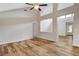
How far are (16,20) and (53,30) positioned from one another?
2.86 ft

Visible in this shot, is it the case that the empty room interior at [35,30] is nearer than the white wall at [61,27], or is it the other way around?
the empty room interior at [35,30]

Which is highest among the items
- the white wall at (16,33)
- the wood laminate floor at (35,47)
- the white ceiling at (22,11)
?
the white ceiling at (22,11)

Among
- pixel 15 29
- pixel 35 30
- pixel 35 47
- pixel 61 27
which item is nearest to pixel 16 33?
pixel 15 29

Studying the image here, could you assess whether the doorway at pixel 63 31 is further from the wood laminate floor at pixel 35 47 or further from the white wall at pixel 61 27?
the wood laminate floor at pixel 35 47

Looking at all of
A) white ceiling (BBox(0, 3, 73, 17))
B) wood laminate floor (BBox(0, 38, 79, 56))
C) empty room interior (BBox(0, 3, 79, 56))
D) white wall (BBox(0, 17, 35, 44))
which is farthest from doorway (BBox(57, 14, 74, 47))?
white wall (BBox(0, 17, 35, 44))

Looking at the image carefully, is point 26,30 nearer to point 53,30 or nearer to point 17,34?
point 17,34

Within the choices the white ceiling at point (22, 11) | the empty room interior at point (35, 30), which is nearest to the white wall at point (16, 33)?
the empty room interior at point (35, 30)

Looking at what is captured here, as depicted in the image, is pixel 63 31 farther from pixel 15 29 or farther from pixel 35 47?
pixel 15 29

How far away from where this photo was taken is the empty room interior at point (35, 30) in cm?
227

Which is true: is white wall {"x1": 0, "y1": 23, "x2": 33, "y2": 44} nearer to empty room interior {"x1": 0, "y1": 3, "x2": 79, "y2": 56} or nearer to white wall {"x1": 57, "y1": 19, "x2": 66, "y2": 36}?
Result: empty room interior {"x1": 0, "y1": 3, "x2": 79, "y2": 56}

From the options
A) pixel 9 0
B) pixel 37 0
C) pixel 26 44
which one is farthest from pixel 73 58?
pixel 26 44

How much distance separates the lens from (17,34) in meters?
2.45

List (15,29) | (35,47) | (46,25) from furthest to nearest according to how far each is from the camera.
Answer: (46,25) → (35,47) → (15,29)

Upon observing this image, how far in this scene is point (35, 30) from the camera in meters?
2.49
